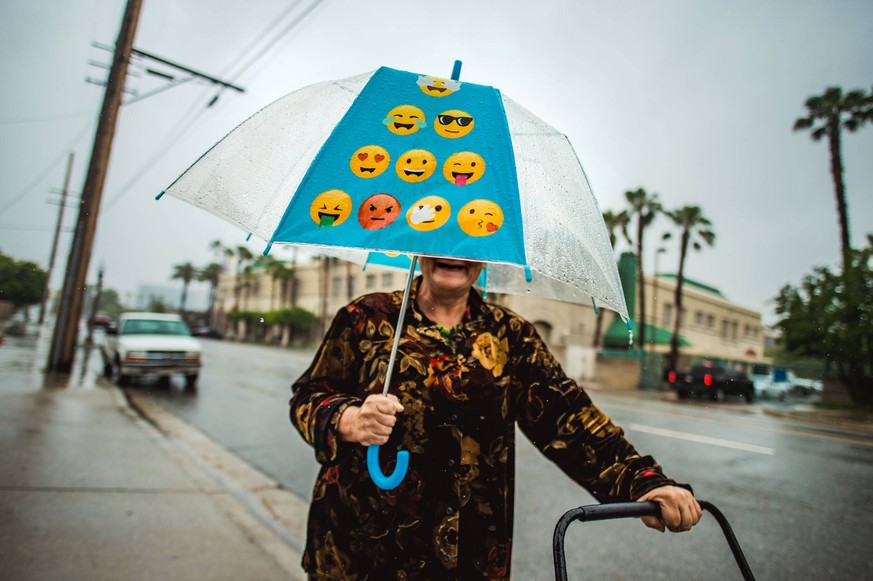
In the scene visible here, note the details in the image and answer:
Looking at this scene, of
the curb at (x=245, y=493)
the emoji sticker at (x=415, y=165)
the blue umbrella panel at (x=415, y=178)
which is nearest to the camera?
the blue umbrella panel at (x=415, y=178)

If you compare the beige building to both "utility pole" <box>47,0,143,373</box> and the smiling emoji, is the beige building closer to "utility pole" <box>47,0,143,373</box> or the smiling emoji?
"utility pole" <box>47,0,143,373</box>

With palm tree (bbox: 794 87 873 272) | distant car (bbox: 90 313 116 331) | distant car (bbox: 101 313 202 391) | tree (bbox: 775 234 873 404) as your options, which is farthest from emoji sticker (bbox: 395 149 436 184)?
palm tree (bbox: 794 87 873 272)

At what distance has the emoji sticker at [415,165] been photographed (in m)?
1.35

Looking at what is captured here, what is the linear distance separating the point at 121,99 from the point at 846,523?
1053cm

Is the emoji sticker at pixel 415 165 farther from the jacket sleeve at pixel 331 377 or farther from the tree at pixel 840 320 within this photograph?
the tree at pixel 840 320

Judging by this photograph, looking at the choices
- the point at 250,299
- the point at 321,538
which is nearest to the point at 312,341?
the point at 250,299

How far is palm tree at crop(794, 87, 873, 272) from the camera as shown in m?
16.8

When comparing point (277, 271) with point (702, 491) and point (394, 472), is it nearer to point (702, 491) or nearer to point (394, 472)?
point (702, 491)

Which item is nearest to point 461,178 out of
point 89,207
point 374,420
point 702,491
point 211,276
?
point 374,420

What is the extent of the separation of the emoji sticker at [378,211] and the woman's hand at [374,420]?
42 centimetres

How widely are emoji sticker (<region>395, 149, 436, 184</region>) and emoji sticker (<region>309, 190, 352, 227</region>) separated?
16 cm

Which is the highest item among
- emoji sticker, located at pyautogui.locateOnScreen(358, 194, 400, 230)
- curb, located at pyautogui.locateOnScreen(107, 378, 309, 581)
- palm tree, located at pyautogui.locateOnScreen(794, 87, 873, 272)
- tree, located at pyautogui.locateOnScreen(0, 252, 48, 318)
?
palm tree, located at pyautogui.locateOnScreen(794, 87, 873, 272)

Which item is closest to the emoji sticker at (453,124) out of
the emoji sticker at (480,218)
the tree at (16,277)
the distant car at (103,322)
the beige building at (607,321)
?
the emoji sticker at (480,218)

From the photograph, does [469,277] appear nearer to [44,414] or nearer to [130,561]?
[130,561]
